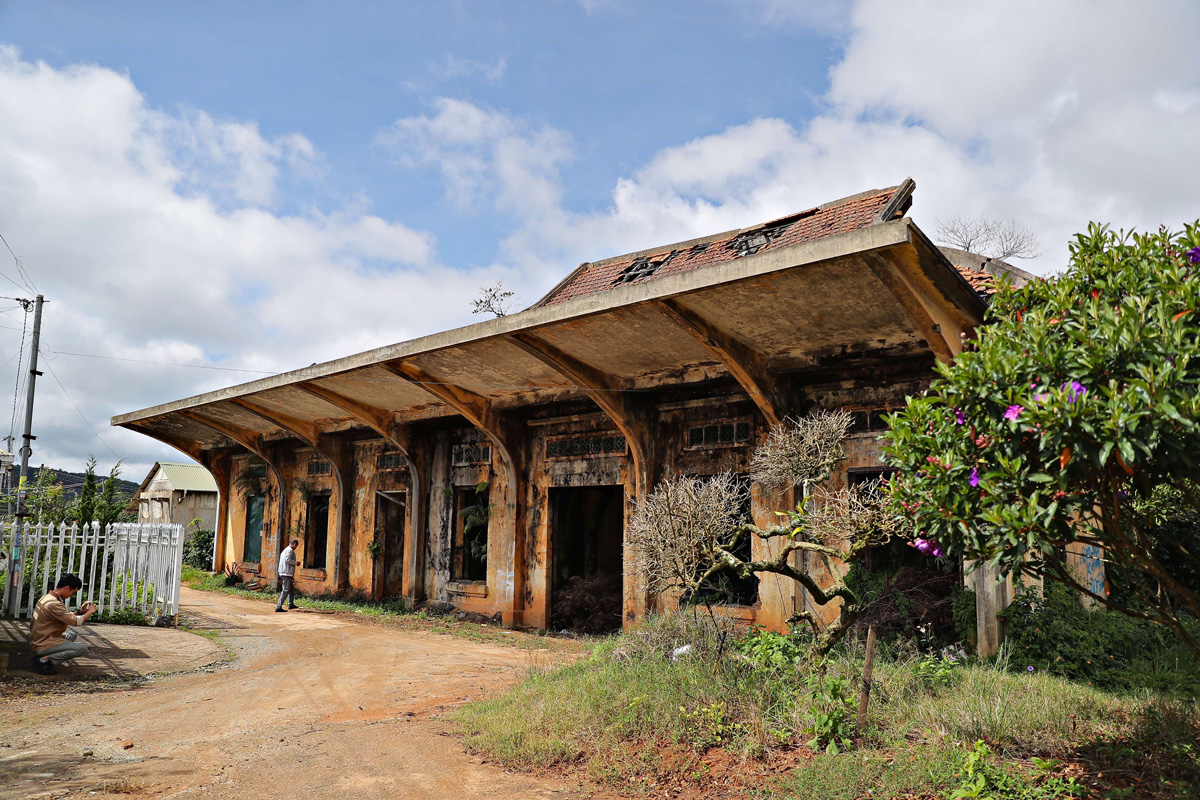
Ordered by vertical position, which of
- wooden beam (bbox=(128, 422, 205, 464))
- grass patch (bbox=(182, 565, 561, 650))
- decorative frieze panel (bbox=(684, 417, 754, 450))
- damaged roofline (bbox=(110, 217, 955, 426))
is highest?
damaged roofline (bbox=(110, 217, 955, 426))

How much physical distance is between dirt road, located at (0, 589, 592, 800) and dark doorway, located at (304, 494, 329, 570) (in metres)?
8.43

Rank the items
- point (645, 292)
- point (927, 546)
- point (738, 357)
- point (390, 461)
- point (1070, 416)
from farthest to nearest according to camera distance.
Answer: point (390, 461), point (738, 357), point (645, 292), point (927, 546), point (1070, 416)

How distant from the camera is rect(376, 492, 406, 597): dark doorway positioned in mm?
16922

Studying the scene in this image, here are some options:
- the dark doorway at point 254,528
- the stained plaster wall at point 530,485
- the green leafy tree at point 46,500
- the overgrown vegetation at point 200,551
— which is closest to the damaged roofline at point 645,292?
the stained plaster wall at point 530,485

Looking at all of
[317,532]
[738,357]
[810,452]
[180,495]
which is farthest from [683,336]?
[180,495]

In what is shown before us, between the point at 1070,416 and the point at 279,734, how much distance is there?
6197 mm

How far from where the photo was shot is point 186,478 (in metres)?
32.3

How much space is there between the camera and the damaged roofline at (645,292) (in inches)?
276

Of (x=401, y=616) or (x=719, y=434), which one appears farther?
(x=401, y=616)

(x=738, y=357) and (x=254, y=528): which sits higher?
(x=738, y=357)

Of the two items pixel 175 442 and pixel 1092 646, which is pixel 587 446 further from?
pixel 175 442

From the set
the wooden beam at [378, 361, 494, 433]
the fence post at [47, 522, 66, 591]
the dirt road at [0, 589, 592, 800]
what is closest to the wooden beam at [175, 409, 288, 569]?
the fence post at [47, 522, 66, 591]

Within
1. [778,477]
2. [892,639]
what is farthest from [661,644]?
[892,639]

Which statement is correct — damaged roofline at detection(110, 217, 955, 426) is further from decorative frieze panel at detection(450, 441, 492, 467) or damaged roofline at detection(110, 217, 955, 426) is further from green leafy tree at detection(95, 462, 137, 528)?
green leafy tree at detection(95, 462, 137, 528)
